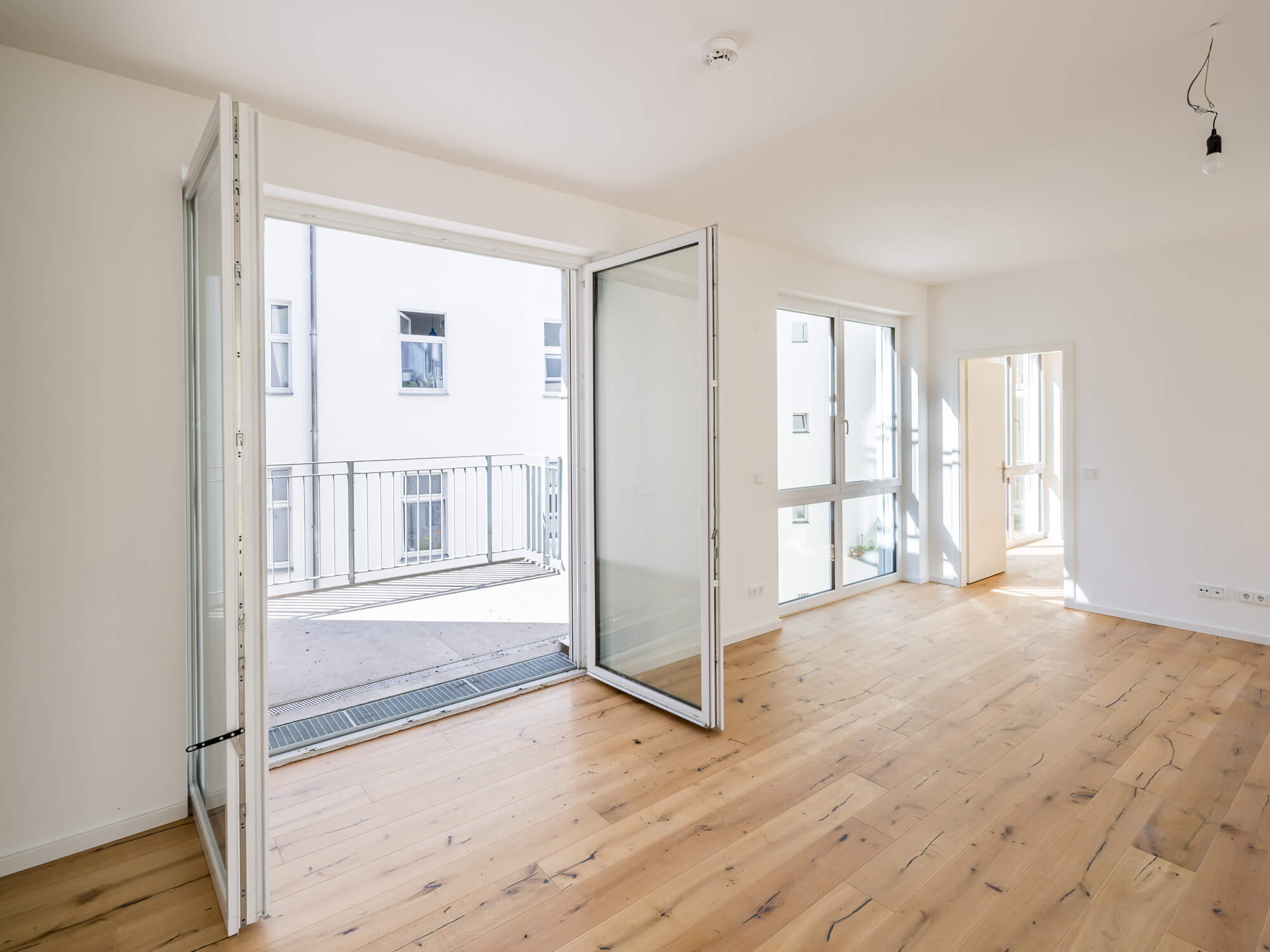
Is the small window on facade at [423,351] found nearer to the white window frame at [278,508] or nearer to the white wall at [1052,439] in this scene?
the white window frame at [278,508]

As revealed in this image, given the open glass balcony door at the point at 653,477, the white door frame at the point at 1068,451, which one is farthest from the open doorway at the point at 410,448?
the white door frame at the point at 1068,451

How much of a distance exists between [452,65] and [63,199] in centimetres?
134

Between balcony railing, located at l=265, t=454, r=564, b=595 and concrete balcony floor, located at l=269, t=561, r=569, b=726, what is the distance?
329 millimetres

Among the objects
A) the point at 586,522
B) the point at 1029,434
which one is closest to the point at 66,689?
the point at 586,522

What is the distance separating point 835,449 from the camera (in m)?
5.24

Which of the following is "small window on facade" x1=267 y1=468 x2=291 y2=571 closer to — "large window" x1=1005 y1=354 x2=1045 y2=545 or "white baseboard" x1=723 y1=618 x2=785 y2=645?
"white baseboard" x1=723 y1=618 x2=785 y2=645

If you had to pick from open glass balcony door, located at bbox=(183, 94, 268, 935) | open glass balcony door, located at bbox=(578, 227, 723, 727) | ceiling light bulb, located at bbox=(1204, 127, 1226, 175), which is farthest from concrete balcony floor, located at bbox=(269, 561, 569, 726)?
ceiling light bulb, located at bbox=(1204, 127, 1226, 175)

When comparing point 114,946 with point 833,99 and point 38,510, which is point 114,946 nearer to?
point 38,510

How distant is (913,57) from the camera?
2.11m

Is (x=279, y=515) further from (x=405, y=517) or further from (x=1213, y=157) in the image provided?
(x=1213, y=157)

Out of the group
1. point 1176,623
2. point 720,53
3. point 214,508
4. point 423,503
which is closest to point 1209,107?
point 720,53

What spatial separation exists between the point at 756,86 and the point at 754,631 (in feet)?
10.5

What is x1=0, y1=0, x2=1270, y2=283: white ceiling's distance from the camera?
6.22 feet

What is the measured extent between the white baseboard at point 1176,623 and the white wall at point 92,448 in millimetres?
A: 5594
